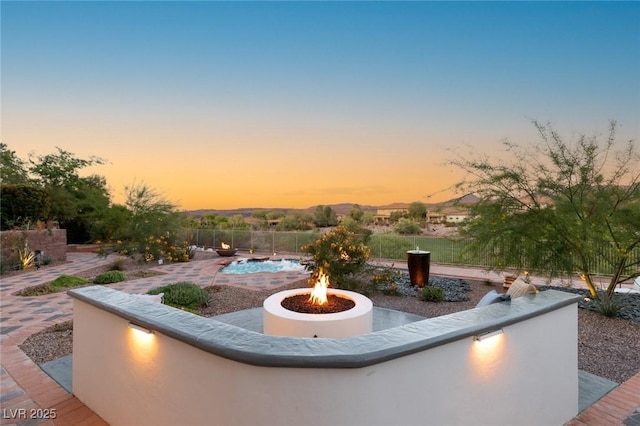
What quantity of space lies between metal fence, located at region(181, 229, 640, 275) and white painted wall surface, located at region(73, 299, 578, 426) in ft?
18.1

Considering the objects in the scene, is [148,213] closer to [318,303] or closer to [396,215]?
[318,303]

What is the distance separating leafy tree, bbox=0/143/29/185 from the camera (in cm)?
2114

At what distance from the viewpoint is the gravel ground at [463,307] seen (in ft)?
14.2

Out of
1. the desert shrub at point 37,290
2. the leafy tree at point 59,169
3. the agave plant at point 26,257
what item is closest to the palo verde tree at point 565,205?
the desert shrub at point 37,290

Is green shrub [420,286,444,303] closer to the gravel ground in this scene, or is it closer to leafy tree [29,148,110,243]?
the gravel ground

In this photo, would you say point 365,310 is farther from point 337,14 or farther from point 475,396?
point 337,14

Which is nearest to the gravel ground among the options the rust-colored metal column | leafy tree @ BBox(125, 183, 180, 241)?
the rust-colored metal column

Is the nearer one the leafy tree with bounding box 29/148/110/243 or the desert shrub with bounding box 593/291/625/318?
the desert shrub with bounding box 593/291/625/318

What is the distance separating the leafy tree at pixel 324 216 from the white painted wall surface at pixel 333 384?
26918 mm

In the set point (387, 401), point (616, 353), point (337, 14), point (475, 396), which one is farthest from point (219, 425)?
point (337, 14)

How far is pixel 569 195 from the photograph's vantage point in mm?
6801

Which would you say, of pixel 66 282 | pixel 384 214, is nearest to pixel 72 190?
pixel 66 282

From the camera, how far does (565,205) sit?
668cm

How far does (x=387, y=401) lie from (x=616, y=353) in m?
4.88
